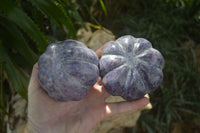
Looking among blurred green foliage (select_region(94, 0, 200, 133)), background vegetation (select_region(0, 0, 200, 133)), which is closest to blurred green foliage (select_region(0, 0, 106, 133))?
background vegetation (select_region(0, 0, 200, 133))

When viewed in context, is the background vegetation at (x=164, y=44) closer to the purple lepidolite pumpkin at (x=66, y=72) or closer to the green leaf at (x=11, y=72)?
the green leaf at (x=11, y=72)

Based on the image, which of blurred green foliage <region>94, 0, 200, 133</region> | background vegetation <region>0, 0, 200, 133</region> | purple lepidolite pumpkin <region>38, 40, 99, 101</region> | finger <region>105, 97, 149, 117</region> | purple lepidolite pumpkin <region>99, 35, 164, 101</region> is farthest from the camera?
blurred green foliage <region>94, 0, 200, 133</region>

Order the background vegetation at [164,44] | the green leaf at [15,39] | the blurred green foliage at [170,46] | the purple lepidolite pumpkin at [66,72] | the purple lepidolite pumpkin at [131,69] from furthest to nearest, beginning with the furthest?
the blurred green foliage at [170,46], the background vegetation at [164,44], the green leaf at [15,39], the purple lepidolite pumpkin at [131,69], the purple lepidolite pumpkin at [66,72]

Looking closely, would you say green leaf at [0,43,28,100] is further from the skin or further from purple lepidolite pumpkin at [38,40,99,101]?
purple lepidolite pumpkin at [38,40,99,101]

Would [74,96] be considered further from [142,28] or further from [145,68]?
[142,28]

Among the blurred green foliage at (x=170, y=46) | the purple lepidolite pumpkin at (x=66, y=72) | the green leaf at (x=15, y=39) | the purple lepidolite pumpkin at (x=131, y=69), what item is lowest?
the blurred green foliage at (x=170, y=46)

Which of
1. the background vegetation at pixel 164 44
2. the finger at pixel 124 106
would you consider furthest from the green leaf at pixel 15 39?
the finger at pixel 124 106
